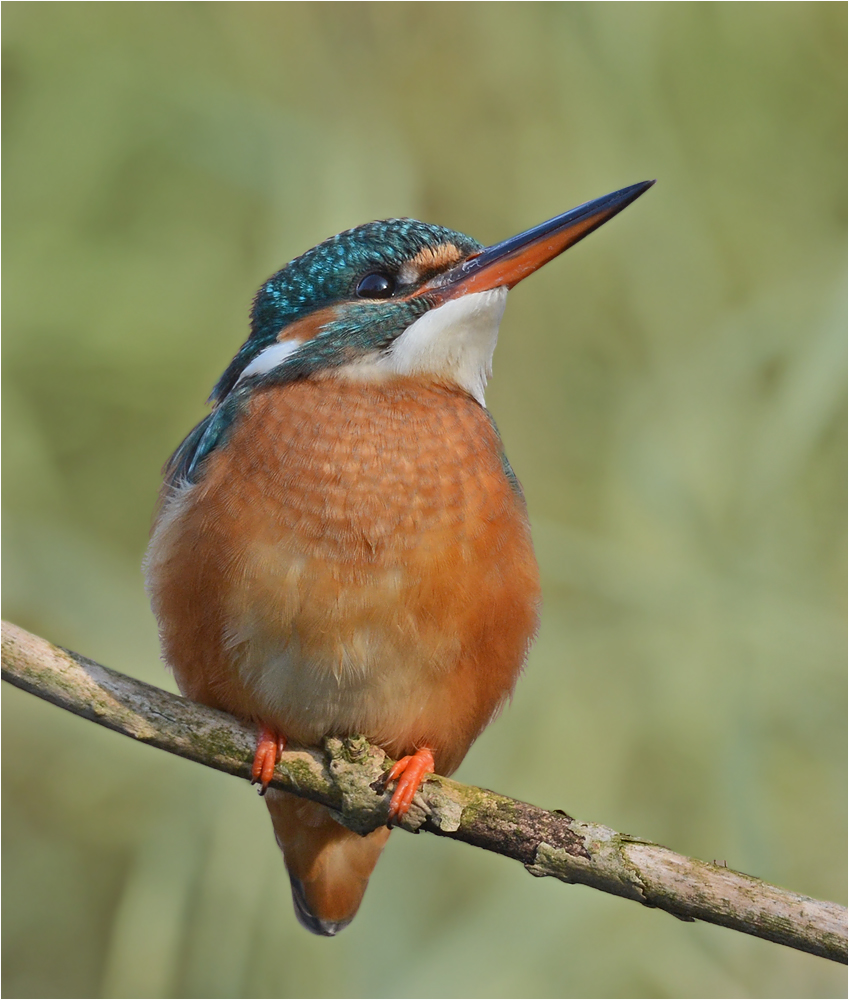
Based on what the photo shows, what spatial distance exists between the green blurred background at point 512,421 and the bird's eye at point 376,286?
99 cm

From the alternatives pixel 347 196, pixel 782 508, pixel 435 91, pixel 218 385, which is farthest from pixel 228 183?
pixel 782 508

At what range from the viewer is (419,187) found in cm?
320

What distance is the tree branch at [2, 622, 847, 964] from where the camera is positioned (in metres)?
1.53

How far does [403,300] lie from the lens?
2018 millimetres

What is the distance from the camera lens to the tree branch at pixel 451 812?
5.02 ft

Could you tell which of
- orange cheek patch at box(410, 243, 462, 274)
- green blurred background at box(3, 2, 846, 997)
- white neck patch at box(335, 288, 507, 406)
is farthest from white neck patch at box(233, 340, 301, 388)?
green blurred background at box(3, 2, 846, 997)

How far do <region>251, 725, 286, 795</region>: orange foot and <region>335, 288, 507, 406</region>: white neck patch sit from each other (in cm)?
66

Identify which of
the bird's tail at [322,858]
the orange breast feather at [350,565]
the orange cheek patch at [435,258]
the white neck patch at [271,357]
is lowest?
the bird's tail at [322,858]

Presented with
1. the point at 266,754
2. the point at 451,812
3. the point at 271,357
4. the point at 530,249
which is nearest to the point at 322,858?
the point at 266,754

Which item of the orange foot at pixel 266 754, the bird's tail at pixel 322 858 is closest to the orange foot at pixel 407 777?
the orange foot at pixel 266 754

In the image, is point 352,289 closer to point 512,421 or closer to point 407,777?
point 407,777

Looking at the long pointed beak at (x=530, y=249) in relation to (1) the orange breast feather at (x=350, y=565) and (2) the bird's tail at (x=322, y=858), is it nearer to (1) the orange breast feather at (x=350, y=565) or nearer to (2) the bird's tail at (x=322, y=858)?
(1) the orange breast feather at (x=350, y=565)

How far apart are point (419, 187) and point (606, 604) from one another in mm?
1330

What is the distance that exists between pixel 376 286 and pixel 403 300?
0.07m
